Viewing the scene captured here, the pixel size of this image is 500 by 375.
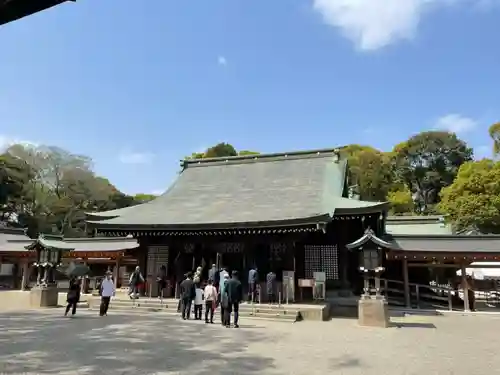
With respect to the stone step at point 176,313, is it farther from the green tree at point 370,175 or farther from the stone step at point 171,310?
the green tree at point 370,175

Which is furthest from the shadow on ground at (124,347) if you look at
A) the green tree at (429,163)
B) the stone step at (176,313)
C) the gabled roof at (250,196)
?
the green tree at (429,163)

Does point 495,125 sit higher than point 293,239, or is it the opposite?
point 495,125

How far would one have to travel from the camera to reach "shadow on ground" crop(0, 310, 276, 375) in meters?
6.80

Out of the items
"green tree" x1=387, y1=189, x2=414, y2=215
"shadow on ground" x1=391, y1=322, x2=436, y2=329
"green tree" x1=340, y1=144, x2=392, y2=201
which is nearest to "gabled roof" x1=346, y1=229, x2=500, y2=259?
"shadow on ground" x1=391, y1=322, x2=436, y2=329

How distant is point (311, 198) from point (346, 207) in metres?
2.61

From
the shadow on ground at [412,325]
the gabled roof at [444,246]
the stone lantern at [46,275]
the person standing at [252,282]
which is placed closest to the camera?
the shadow on ground at [412,325]

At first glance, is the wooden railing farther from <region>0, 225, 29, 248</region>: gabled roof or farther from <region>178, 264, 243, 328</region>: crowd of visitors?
<region>0, 225, 29, 248</region>: gabled roof

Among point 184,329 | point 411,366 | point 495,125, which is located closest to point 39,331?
point 184,329

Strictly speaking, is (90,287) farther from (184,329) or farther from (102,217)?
(184,329)

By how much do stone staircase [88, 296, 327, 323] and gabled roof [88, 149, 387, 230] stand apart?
3.19 m

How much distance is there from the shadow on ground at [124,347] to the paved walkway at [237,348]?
0.02 m

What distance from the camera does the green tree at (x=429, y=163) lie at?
188 feet

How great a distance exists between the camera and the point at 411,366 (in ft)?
24.1

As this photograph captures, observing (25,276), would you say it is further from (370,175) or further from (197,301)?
(370,175)
